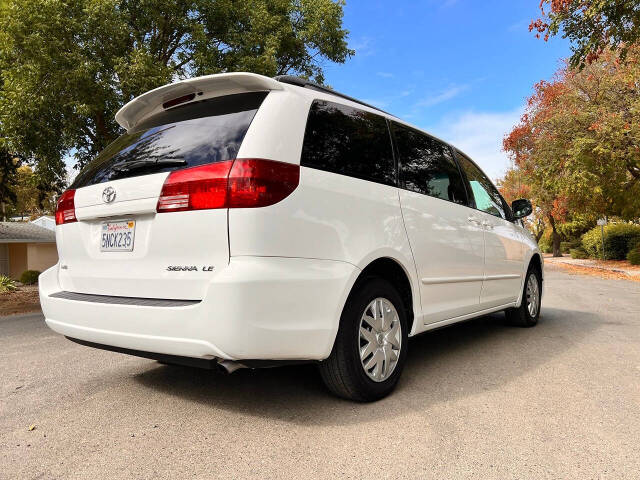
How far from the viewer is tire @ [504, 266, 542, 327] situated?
580 centimetres

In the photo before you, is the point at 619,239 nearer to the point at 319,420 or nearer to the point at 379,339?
the point at 379,339

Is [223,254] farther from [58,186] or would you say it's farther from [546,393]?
[58,186]

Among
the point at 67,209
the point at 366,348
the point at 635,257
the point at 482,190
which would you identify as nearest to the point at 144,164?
the point at 67,209

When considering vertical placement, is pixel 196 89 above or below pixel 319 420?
above

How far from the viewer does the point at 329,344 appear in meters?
2.71

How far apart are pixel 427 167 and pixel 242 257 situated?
2166 millimetres

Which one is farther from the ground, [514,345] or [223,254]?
[223,254]

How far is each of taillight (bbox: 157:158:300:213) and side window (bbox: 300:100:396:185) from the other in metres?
0.23

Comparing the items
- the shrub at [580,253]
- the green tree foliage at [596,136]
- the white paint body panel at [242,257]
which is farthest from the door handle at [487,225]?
the shrub at [580,253]

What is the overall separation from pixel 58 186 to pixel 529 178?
2334 centimetres

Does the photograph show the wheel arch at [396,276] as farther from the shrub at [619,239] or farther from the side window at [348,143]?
the shrub at [619,239]

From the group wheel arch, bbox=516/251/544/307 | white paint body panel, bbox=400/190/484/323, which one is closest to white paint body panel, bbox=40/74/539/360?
white paint body panel, bbox=400/190/484/323

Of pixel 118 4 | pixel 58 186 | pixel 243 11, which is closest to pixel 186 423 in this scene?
pixel 118 4

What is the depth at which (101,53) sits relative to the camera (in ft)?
33.4
